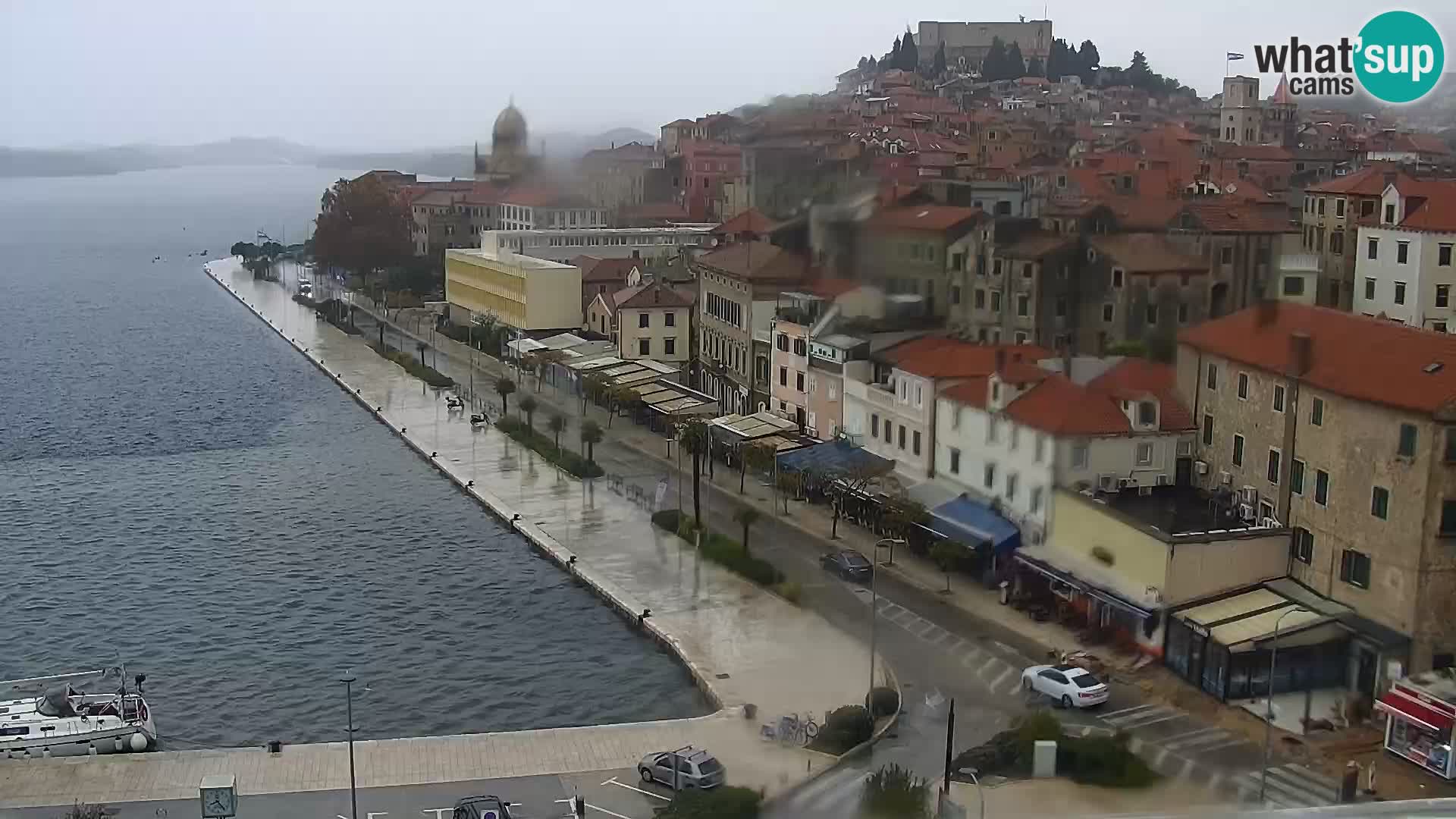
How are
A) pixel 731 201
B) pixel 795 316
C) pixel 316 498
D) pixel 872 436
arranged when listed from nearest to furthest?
pixel 872 436, pixel 795 316, pixel 316 498, pixel 731 201

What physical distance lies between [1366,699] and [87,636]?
455cm

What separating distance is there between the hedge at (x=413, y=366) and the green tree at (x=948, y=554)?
6.85m

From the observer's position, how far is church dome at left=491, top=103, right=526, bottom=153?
1485 centimetres

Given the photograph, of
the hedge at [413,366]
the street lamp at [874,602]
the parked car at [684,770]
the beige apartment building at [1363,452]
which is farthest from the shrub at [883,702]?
the hedge at [413,366]

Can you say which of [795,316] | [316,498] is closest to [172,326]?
[316,498]

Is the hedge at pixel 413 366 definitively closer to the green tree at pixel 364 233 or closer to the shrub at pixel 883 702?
the green tree at pixel 364 233

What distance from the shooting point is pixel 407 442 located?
9742 mm

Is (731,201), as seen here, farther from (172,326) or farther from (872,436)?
(172,326)

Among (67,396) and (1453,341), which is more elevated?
(1453,341)

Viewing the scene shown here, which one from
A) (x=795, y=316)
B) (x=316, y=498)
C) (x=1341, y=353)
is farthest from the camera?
(x=316, y=498)

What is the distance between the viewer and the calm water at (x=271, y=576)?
5.15 metres

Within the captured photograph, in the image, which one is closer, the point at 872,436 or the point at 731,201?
the point at 872,436

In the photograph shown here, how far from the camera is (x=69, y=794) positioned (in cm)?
416

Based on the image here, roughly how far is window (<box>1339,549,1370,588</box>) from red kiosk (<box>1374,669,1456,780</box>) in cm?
38
